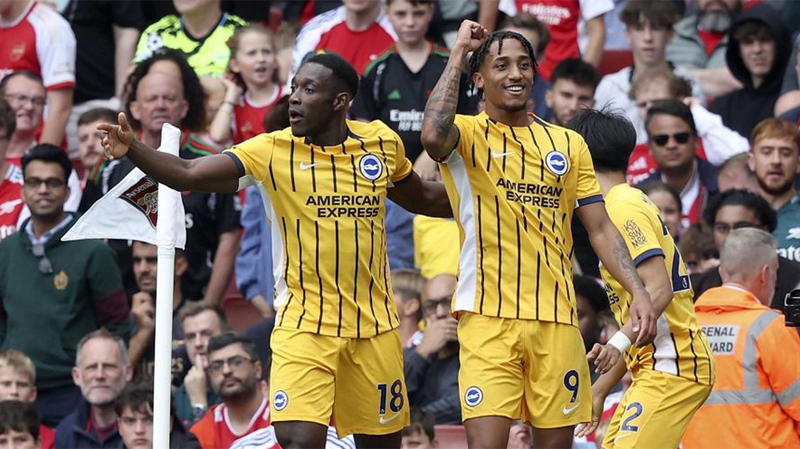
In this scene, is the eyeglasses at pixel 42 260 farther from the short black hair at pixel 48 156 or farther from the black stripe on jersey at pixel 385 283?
the black stripe on jersey at pixel 385 283

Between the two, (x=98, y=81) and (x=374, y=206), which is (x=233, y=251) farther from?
(x=374, y=206)

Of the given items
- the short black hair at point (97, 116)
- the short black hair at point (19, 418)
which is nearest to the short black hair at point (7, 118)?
the short black hair at point (97, 116)

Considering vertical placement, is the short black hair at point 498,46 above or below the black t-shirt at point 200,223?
above

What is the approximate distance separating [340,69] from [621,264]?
5.74 ft

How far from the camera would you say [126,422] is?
11.0 meters

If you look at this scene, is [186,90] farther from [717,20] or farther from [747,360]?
[747,360]

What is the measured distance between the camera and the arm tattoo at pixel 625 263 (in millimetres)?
7867

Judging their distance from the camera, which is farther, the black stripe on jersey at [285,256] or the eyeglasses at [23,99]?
the eyeglasses at [23,99]

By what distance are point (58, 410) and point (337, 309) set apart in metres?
4.37

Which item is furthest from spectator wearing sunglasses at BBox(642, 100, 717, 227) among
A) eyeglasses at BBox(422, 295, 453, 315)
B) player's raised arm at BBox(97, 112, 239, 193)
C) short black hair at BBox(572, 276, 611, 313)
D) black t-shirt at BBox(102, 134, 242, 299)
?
player's raised arm at BBox(97, 112, 239, 193)

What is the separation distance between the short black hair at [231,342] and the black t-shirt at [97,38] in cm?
434

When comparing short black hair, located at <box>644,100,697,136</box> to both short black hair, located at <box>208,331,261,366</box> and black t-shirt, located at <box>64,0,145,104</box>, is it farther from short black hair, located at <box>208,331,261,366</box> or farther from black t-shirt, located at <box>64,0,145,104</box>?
black t-shirt, located at <box>64,0,145,104</box>

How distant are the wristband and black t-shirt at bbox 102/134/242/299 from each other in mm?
5534

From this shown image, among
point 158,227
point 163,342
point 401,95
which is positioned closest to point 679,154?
point 401,95
